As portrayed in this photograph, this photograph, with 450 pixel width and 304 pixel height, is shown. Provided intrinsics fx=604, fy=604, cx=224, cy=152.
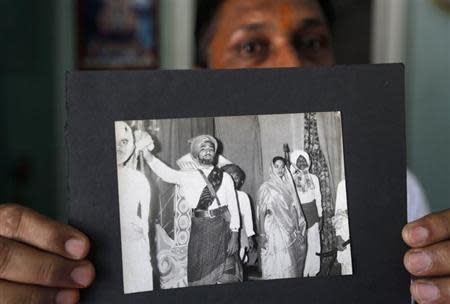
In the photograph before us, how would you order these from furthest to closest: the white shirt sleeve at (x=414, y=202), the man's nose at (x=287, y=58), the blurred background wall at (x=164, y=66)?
the blurred background wall at (x=164, y=66) → the white shirt sleeve at (x=414, y=202) → the man's nose at (x=287, y=58)

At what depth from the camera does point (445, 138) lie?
6.30 feet

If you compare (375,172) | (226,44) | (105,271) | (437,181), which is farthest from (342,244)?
(437,181)

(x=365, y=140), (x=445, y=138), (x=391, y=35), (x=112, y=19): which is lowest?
(x=365, y=140)

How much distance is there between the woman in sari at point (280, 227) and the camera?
671mm

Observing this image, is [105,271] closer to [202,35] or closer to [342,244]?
[342,244]

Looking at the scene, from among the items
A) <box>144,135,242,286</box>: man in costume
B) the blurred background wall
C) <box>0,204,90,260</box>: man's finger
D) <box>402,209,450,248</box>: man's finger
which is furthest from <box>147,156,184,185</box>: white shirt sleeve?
the blurred background wall

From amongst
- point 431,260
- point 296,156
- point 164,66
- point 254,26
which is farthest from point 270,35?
point 164,66

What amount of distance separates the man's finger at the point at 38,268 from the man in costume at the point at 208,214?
118mm

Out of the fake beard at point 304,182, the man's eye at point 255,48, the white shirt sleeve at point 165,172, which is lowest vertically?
the fake beard at point 304,182

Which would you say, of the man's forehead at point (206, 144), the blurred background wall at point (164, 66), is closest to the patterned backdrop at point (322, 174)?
the man's forehead at point (206, 144)

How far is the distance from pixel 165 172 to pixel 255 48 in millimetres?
500

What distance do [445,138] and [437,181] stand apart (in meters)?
0.14

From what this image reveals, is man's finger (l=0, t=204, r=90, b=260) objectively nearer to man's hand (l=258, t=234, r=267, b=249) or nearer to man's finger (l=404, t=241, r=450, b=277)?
man's hand (l=258, t=234, r=267, b=249)

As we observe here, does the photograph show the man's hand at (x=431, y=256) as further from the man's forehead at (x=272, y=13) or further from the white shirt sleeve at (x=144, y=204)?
the man's forehead at (x=272, y=13)
